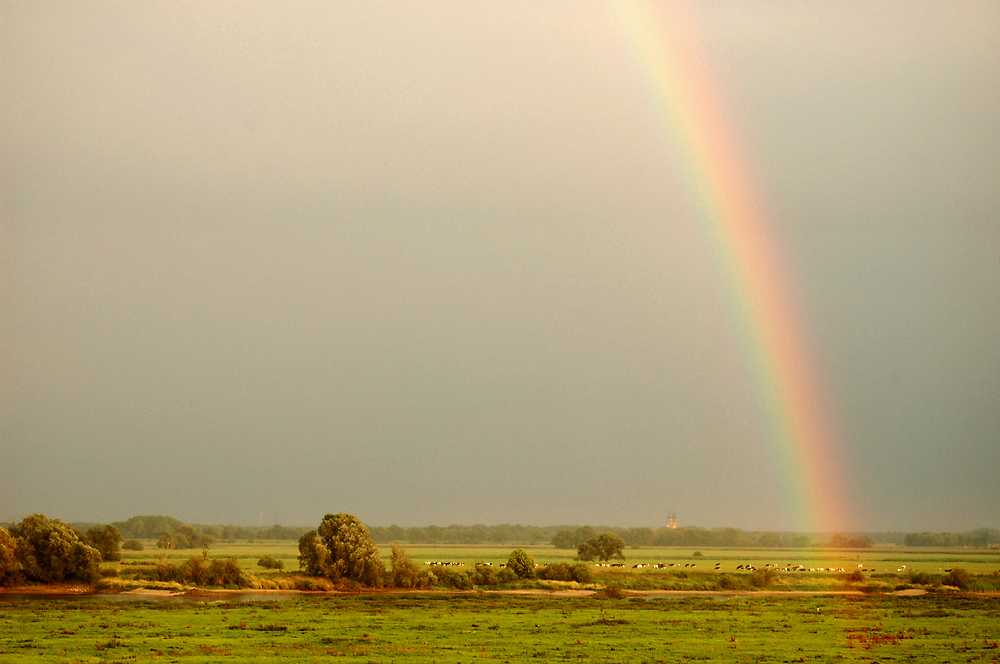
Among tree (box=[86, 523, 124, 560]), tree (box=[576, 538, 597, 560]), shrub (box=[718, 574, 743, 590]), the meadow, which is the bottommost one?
shrub (box=[718, 574, 743, 590])

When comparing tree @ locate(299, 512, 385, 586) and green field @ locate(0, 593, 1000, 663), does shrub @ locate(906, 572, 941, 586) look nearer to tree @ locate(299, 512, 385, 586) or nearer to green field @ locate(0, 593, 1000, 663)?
green field @ locate(0, 593, 1000, 663)

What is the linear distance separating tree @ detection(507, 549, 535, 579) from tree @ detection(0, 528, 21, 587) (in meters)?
40.8

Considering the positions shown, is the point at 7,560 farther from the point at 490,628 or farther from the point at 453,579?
the point at 490,628

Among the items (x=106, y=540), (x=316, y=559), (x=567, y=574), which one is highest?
(x=106, y=540)

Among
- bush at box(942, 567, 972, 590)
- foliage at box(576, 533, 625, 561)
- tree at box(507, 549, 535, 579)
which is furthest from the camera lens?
foliage at box(576, 533, 625, 561)

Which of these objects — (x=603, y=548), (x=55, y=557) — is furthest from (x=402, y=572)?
(x=603, y=548)

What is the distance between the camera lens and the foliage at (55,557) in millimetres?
84250

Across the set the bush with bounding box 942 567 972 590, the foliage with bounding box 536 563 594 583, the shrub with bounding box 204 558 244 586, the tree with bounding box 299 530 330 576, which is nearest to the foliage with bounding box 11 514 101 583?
the shrub with bounding box 204 558 244 586

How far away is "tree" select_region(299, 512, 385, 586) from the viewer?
91000 mm

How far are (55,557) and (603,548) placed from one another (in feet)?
251

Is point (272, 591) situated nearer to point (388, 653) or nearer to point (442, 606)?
point (442, 606)

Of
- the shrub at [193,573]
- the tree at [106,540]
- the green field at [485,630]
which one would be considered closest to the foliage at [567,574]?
the green field at [485,630]

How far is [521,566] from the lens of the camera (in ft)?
315

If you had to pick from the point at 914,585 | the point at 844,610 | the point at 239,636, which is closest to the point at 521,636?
the point at 239,636
